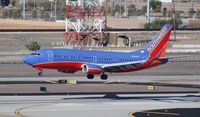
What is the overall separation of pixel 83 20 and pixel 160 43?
3031 inches

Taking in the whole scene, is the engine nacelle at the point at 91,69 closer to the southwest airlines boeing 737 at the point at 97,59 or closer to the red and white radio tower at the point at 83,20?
the southwest airlines boeing 737 at the point at 97,59

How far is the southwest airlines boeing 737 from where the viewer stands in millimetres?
76312

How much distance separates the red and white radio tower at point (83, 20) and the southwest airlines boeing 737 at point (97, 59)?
68.7m

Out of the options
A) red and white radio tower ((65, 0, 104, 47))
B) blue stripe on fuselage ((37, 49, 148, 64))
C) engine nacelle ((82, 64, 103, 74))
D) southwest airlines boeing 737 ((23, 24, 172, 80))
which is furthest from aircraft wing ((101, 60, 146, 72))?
red and white radio tower ((65, 0, 104, 47))

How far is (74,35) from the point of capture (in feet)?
492

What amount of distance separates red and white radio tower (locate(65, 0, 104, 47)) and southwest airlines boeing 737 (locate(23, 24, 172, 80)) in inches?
2705

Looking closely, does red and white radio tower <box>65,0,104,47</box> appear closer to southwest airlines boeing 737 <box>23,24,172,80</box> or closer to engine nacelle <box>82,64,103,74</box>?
southwest airlines boeing 737 <box>23,24,172,80</box>

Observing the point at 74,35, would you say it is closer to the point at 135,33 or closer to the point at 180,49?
the point at 180,49

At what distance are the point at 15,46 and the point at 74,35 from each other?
13.5 m

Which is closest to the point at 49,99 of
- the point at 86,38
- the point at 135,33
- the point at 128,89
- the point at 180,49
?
the point at 128,89

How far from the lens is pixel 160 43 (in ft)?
262

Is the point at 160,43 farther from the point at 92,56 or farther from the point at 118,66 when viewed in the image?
the point at 92,56

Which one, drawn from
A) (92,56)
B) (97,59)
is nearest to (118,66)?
(97,59)

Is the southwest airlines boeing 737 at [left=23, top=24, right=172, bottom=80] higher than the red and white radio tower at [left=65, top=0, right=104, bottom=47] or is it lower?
lower
